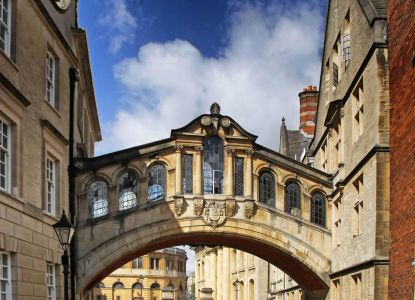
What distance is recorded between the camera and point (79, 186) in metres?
17.6

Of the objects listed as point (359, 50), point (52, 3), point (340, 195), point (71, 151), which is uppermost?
point (52, 3)

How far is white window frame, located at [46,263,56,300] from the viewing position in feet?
46.3

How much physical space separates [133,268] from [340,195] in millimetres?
57426

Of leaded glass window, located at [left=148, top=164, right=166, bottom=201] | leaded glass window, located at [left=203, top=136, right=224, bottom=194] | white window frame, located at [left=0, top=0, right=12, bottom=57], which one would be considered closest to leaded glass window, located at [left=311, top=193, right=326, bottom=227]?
leaded glass window, located at [left=203, top=136, right=224, bottom=194]

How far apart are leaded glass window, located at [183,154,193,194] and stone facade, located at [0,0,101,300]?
358 centimetres

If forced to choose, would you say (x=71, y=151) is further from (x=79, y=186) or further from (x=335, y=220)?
(x=335, y=220)

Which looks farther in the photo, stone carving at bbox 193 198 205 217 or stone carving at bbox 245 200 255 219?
stone carving at bbox 245 200 255 219

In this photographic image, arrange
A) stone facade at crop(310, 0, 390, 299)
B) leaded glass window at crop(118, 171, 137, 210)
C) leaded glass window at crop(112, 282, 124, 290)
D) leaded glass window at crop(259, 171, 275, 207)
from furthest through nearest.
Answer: leaded glass window at crop(112, 282, 124, 290) < leaded glass window at crop(259, 171, 275, 207) < leaded glass window at crop(118, 171, 137, 210) < stone facade at crop(310, 0, 390, 299)

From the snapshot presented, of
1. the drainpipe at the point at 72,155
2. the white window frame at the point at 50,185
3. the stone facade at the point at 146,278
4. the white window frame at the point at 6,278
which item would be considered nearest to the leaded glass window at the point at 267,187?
the drainpipe at the point at 72,155

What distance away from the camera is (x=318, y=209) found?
62.1ft

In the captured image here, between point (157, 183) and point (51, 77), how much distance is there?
473 cm

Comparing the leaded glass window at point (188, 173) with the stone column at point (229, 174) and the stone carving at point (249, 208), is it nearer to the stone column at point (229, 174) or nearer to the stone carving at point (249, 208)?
the stone column at point (229, 174)

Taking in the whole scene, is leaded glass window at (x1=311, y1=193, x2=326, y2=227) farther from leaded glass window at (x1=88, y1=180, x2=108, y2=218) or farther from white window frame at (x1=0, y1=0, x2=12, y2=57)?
white window frame at (x1=0, y1=0, x2=12, y2=57)

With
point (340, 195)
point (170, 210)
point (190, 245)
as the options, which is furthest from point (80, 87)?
point (340, 195)
